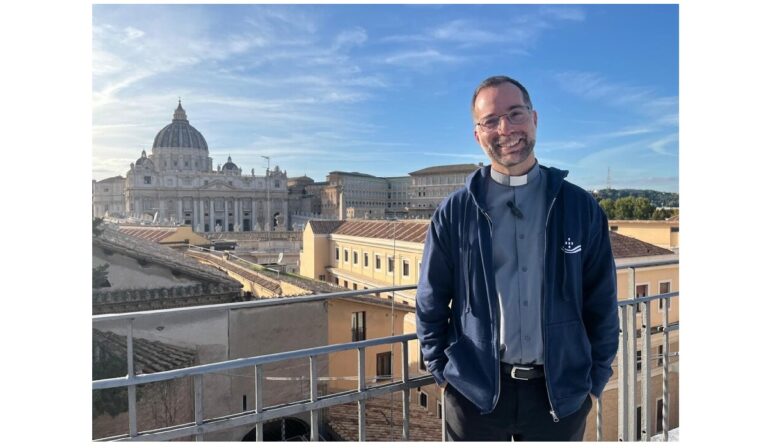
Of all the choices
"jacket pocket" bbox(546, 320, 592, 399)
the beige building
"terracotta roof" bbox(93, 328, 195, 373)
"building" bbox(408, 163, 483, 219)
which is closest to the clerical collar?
"jacket pocket" bbox(546, 320, 592, 399)

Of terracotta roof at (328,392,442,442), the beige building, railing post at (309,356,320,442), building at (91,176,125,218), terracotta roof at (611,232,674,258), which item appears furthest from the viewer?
terracotta roof at (611,232,674,258)

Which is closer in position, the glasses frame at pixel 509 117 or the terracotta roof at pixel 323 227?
the glasses frame at pixel 509 117

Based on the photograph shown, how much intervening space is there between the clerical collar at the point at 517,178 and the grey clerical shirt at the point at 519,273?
42mm

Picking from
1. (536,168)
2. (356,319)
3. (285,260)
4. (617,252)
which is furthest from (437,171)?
(536,168)

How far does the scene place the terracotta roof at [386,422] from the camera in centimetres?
223

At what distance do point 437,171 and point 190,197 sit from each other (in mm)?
25775

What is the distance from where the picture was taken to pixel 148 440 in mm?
1225

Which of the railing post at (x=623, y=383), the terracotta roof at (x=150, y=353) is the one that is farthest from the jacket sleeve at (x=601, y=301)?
the terracotta roof at (x=150, y=353)

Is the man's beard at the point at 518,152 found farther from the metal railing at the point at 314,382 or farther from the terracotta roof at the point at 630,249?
the terracotta roof at the point at 630,249

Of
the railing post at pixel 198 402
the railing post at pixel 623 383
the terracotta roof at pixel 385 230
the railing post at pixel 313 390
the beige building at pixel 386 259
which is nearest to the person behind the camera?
the railing post at pixel 198 402

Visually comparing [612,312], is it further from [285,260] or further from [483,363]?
[285,260]

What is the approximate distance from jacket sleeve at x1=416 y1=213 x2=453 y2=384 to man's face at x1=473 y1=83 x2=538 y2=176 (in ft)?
0.65

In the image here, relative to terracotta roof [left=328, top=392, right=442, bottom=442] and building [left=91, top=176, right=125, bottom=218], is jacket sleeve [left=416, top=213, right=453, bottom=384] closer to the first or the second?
terracotta roof [left=328, top=392, right=442, bottom=442]

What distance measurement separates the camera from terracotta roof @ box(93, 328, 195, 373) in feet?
11.0
